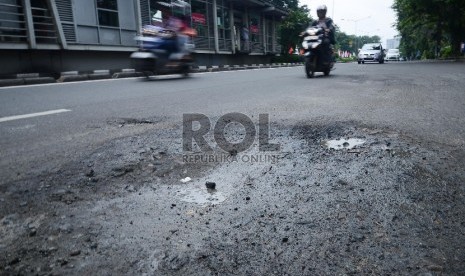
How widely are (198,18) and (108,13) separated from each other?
296 inches

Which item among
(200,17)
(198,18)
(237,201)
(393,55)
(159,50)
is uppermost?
(200,17)

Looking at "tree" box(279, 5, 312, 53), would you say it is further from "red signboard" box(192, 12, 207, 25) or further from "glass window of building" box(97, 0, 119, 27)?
"glass window of building" box(97, 0, 119, 27)

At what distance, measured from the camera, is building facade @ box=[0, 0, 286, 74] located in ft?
34.7

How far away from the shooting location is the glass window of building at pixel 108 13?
13.8m

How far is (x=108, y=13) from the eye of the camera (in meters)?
14.2

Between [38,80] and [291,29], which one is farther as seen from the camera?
[291,29]

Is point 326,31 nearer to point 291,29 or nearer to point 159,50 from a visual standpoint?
point 159,50

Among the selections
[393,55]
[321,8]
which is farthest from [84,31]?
[393,55]

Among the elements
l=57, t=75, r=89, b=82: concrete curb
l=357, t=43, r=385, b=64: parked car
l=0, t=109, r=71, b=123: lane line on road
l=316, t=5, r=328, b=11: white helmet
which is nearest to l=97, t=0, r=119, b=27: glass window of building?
l=57, t=75, r=89, b=82: concrete curb

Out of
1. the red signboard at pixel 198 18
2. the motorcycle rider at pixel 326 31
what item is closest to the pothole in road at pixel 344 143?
the motorcycle rider at pixel 326 31

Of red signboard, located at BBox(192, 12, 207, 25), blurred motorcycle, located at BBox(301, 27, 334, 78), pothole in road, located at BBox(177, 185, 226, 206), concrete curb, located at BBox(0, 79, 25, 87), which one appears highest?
red signboard, located at BBox(192, 12, 207, 25)

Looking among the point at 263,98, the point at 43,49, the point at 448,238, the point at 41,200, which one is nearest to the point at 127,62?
the point at 43,49

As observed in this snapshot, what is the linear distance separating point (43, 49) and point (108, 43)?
3.18 m

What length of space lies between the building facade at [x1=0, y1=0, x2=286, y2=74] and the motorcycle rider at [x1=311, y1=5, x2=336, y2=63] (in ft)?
13.2
